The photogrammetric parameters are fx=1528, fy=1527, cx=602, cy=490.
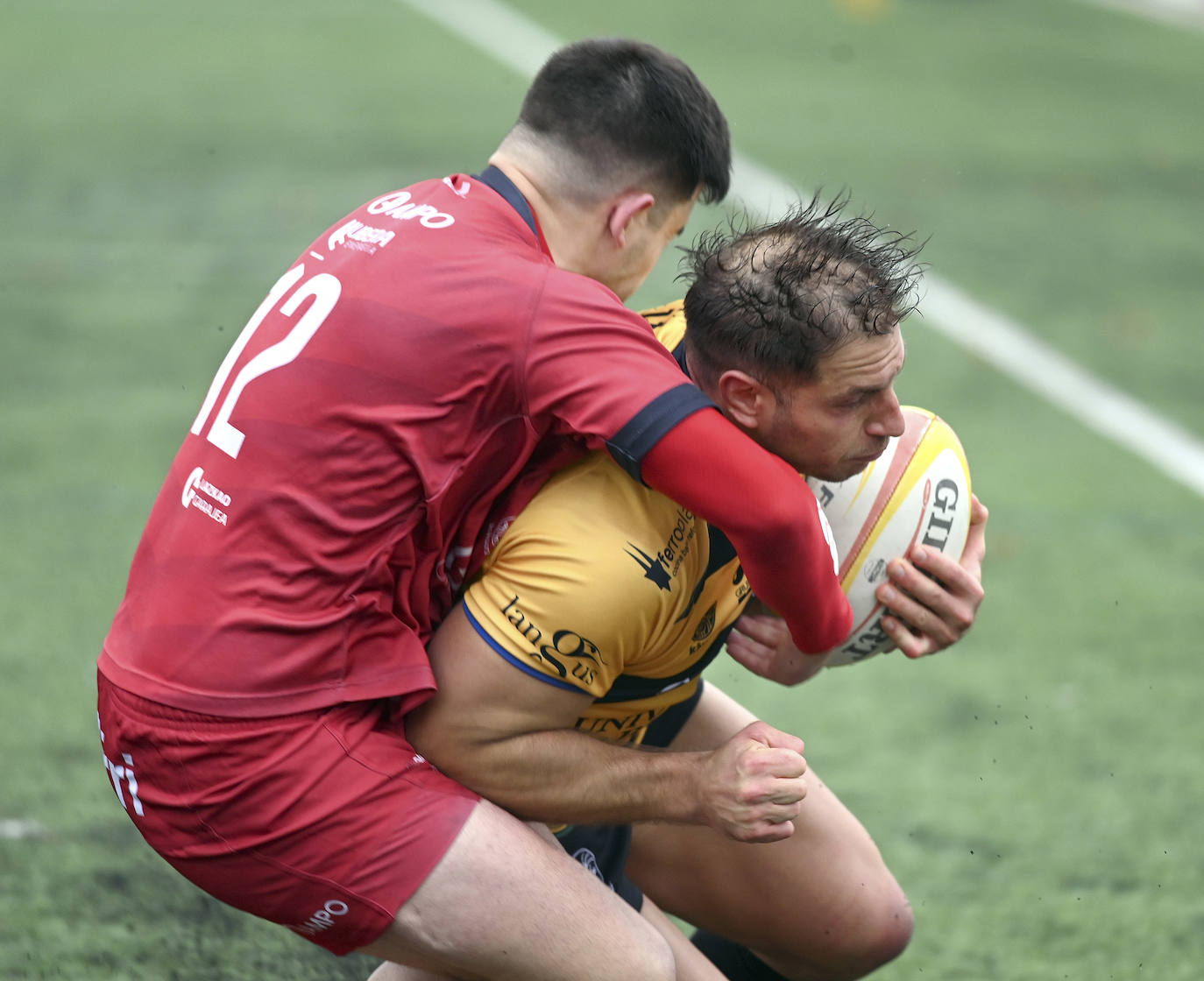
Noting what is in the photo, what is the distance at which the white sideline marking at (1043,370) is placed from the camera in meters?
7.50

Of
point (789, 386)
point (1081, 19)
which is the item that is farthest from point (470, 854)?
point (1081, 19)

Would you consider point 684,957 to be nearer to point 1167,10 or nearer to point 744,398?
point 744,398

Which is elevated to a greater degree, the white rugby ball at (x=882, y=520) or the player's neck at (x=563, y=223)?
the player's neck at (x=563, y=223)

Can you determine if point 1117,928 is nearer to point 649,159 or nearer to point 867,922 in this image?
point 867,922

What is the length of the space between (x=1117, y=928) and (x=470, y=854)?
91.6 inches

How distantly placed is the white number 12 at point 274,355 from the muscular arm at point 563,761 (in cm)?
53

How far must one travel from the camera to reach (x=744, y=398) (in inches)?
113

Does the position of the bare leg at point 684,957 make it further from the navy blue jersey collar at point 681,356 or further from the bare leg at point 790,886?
the navy blue jersey collar at point 681,356

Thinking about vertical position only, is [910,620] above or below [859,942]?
above

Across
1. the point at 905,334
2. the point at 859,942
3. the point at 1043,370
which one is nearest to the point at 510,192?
the point at 859,942

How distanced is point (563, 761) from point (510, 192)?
1135 mm

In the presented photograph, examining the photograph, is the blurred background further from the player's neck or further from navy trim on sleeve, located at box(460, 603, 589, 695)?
the player's neck

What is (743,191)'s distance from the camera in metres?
10.3

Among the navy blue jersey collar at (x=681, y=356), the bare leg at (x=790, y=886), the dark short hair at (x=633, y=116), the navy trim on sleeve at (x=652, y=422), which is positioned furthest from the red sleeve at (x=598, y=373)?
the bare leg at (x=790, y=886)
